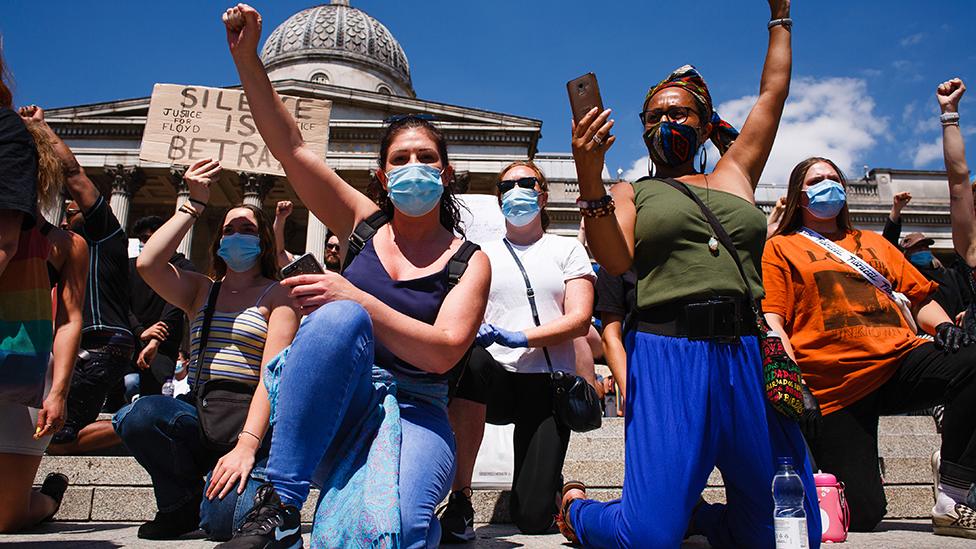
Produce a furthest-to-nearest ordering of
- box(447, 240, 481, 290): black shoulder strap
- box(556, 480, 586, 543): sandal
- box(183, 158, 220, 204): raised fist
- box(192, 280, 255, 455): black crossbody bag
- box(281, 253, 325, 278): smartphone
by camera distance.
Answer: box(183, 158, 220, 204): raised fist → box(192, 280, 255, 455): black crossbody bag → box(556, 480, 586, 543): sandal → box(447, 240, 481, 290): black shoulder strap → box(281, 253, 325, 278): smartphone

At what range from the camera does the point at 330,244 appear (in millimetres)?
7152

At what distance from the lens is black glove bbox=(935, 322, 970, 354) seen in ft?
12.3

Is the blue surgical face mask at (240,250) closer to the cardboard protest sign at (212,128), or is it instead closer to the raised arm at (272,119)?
the raised arm at (272,119)

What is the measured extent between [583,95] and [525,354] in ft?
6.43

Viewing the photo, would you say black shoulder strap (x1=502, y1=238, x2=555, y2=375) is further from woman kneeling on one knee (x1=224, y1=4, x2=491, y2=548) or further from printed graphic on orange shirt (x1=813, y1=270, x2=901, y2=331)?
printed graphic on orange shirt (x1=813, y1=270, x2=901, y2=331)

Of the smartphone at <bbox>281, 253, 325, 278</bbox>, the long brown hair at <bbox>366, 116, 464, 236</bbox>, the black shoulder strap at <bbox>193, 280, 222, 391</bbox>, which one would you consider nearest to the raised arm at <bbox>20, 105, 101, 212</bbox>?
the black shoulder strap at <bbox>193, 280, 222, 391</bbox>

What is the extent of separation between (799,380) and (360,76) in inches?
1646

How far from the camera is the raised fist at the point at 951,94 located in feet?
14.1

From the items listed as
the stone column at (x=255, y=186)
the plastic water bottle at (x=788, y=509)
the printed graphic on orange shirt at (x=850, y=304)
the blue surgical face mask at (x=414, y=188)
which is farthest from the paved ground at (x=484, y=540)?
the stone column at (x=255, y=186)

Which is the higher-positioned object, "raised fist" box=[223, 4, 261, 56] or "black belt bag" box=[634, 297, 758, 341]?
"raised fist" box=[223, 4, 261, 56]

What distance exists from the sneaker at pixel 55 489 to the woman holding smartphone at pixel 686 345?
Result: 118 inches

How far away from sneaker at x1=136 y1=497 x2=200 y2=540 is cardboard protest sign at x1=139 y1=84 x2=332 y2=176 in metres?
2.76

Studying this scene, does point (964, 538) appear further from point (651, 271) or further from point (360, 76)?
point (360, 76)

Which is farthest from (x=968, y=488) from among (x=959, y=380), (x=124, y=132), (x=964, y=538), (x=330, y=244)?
(x=124, y=132)
